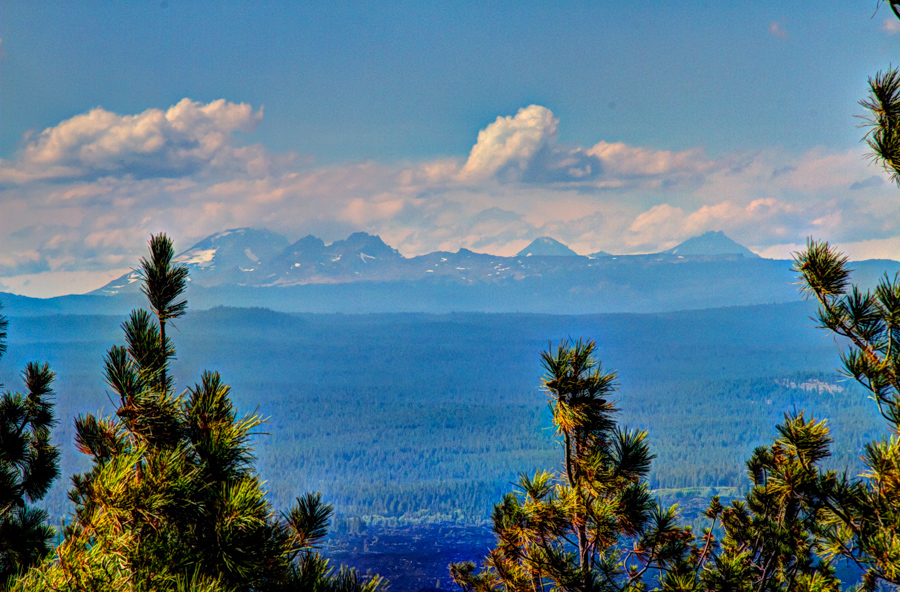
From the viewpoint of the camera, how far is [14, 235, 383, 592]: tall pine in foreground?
389cm

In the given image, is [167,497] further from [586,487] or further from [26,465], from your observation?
[26,465]

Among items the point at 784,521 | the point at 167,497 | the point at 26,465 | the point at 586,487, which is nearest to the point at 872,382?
the point at 586,487

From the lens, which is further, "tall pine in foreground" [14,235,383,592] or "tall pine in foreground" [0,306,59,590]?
"tall pine in foreground" [0,306,59,590]

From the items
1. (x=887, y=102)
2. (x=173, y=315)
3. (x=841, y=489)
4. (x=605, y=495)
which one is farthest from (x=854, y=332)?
(x=173, y=315)

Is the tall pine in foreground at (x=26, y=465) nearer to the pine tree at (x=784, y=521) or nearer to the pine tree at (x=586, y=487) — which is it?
the pine tree at (x=586, y=487)

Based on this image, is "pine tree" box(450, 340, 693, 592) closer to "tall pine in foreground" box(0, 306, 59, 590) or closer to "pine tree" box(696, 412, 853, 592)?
"pine tree" box(696, 412, 853, 592)

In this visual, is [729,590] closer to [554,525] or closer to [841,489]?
[841,489]

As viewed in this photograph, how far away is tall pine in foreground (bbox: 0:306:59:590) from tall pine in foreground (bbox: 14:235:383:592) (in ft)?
14.1

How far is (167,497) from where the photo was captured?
4.09m

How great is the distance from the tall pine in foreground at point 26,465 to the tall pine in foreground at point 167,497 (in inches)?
169

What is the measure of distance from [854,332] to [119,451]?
6124 mm

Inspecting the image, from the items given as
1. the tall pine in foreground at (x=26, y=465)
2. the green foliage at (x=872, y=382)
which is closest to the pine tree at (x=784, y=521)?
the green foliage at (x=872, y=382)

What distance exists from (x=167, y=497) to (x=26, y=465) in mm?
5775

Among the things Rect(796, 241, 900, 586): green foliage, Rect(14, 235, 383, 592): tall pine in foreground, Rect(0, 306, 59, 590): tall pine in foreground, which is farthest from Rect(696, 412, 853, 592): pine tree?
Rect(0, 306, 59, 590): tall pine in foreground
